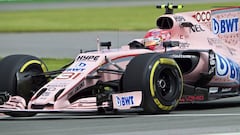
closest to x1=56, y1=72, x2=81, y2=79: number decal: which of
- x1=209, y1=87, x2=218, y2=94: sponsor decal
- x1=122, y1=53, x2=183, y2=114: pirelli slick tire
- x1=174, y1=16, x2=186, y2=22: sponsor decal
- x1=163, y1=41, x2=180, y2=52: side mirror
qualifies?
x1=122, y1=53, x2=183, y2=114: pirelli slick tire

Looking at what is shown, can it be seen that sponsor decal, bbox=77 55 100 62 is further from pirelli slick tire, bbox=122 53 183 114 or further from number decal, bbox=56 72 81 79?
pirelli slick tire, bbox=122 53 183 114

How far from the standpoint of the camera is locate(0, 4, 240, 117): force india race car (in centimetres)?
A: 1137

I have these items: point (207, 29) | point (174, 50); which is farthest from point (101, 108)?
point (207, 29)

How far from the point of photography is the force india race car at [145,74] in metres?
11.4

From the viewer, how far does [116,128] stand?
10117 millimetres

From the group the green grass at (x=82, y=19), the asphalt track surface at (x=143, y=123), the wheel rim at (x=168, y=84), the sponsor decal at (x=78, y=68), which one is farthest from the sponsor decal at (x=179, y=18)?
the green grass at (x=82, y=19)

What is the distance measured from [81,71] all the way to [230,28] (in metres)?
3.54

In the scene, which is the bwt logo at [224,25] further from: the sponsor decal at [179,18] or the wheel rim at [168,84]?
the wheel rim at [168,84]

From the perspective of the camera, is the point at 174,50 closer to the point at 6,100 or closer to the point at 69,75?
the point at 69,75

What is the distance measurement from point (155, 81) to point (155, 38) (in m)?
1.91

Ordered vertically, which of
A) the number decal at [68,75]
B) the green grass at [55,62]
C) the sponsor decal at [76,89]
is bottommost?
the sponsor decal at [76,89]

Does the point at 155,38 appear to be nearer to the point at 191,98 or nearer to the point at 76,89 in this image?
the point at 191,98

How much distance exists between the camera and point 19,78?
486 inches

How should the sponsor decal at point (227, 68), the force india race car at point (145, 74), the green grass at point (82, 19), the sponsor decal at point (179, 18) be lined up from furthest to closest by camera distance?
1. the green grass at point (82, 19)
2. the sponsor decal at point (179, 18)
3. the sponsor decal at point (227, 68)
4. the force india race car at point (145, 74)
